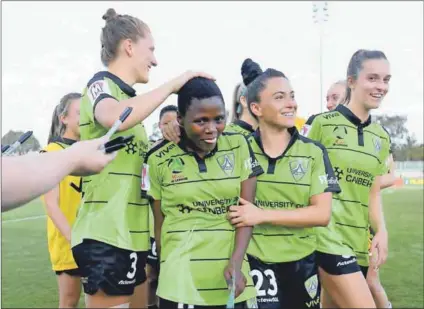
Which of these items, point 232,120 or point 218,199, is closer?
A: point 218,199

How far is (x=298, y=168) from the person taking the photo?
10.2 feet

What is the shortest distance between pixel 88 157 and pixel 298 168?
1555mm

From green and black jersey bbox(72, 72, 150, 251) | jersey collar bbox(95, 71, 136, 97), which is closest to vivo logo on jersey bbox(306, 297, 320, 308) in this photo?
green and black jersey bbox(72, 72, 150, 251)

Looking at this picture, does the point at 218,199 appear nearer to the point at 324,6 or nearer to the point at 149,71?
the point at 149,71

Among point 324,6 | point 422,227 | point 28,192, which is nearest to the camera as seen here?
point 28,192

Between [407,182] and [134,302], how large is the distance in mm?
50941

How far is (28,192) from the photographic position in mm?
1587

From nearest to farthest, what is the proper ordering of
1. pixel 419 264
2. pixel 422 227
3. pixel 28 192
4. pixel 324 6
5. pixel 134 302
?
pixel 28 192 → pixel 134 302 → pixel 419 264 → pixel 422 227 → pixel 324 6

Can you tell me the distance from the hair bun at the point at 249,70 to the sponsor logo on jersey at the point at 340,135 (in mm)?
654

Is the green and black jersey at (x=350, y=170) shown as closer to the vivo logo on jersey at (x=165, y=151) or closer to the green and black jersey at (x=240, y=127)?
the green and black jersey at (x=240, y=127)

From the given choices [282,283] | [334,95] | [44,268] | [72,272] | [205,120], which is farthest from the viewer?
[44,268]

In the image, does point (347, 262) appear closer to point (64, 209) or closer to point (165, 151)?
point (165, 151)

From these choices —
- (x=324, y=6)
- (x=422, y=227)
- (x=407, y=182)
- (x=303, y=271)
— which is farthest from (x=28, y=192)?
(x=407, y=182)

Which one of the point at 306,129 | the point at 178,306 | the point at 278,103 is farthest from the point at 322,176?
the point at 178,306
